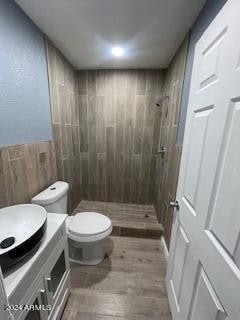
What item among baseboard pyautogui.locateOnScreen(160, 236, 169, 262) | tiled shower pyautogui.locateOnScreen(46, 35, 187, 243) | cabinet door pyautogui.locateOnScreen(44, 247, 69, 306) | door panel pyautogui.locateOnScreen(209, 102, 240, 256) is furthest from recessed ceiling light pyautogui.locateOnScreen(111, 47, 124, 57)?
baseboard pyautogui.locateOnScreen(160, 236, 169, 262)

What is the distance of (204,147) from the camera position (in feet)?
2.43

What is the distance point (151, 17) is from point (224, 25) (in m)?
0.80

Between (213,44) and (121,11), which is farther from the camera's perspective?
(121,11)

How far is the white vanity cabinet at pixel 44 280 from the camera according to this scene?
627 millimetres

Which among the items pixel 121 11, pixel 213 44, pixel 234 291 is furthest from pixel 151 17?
pixel 234 291

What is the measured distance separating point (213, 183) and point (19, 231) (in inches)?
41.5

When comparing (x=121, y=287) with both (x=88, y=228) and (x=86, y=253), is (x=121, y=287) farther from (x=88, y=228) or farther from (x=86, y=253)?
(x=88, y=228)

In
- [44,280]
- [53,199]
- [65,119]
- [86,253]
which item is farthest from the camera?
[65,119]

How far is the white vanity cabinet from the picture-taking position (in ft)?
2.06

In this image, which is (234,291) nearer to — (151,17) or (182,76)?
(182,76)

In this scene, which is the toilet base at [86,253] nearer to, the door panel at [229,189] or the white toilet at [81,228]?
the white toilet at [81,228]

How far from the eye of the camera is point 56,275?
1026 mm

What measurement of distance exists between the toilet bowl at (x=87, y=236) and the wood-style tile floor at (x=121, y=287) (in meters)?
0.08

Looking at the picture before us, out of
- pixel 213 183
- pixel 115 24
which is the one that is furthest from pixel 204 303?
pixel 115 24
